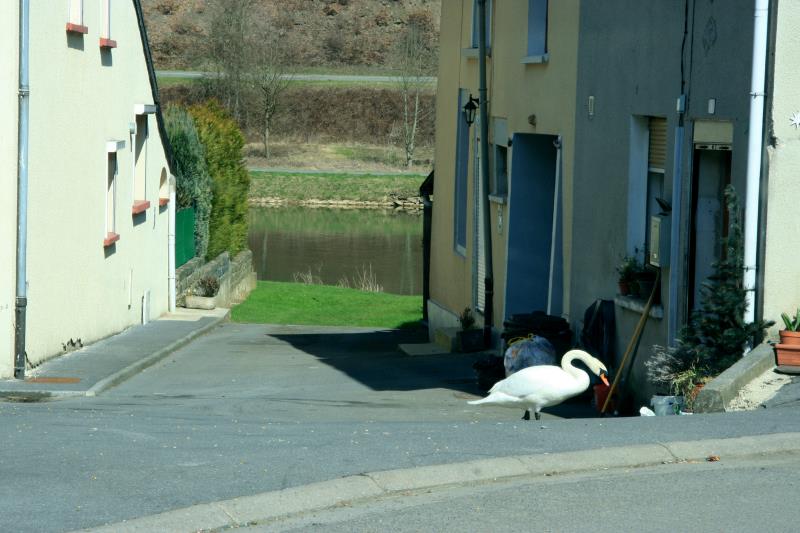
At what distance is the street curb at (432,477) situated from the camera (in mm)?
6348

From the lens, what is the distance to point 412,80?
67.2m

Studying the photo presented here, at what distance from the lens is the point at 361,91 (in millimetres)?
69000

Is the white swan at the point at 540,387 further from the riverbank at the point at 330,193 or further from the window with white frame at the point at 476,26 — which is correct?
the riverbank at the point at 330,193

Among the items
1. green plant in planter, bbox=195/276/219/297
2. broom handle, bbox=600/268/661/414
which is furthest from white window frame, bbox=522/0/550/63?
green plant in planter, bbox=195/276/219/297

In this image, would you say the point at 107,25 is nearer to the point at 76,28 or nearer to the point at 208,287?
the point at 76,28

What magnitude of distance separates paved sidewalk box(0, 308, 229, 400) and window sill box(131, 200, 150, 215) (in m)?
1.98

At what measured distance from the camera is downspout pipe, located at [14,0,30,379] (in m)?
13.9

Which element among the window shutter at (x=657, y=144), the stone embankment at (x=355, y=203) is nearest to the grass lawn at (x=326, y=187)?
the stone embankment at (x=355, y=203)

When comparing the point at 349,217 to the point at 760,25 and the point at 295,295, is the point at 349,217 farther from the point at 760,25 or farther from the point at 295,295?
the point at 760,25

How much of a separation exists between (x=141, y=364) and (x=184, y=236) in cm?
1040

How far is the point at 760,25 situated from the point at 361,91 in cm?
5974

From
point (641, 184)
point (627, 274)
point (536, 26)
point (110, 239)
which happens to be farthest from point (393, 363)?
point (641, 184)

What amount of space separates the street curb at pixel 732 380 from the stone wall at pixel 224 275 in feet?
55.6

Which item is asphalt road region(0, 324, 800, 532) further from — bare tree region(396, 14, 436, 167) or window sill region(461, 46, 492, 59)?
bare tree region(396, 14, 436, 167)
